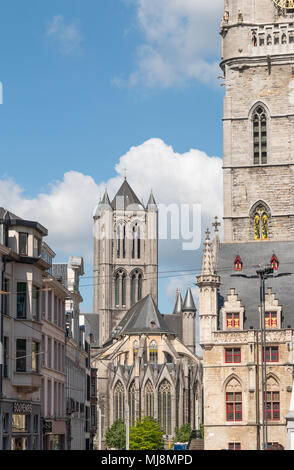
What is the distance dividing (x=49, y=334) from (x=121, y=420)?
76.8 meters

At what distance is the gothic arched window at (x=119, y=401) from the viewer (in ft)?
425

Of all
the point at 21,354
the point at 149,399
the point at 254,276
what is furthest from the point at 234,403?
the point at 149,399

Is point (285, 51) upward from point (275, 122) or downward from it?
upward

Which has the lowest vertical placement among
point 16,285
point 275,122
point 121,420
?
point 121,420

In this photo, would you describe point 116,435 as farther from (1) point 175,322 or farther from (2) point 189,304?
(1) point 175,322

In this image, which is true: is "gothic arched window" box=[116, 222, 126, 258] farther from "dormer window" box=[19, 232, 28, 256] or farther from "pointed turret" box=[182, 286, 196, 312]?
"dormer window" box=[19, 232, 28, 256]

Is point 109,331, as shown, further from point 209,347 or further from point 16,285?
point 16,285

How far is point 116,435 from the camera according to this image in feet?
400

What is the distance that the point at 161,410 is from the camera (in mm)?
128125

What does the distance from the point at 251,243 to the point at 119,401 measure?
6094 centimetres

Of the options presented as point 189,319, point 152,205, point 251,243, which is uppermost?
point 152,205

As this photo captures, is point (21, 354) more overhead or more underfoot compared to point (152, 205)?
more underfoot

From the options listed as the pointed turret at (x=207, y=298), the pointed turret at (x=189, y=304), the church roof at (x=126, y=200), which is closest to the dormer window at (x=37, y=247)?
the pointed turret at (x=207, y=298)

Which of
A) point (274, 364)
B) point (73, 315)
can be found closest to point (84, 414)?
point (73, 315)
